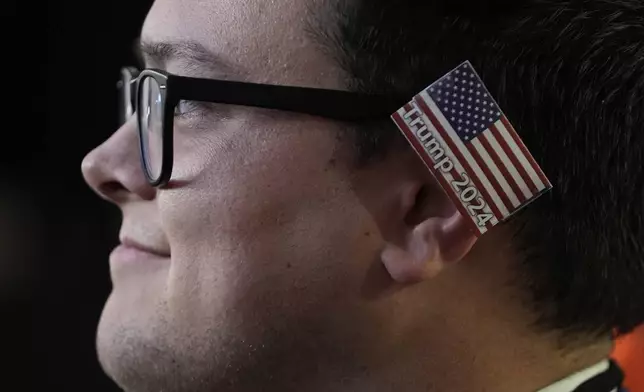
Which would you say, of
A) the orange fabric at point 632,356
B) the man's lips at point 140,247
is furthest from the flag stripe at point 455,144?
the orange fabric at point 632,356

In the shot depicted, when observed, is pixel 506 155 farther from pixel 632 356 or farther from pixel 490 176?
pixel 632 356

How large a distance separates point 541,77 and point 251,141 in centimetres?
32

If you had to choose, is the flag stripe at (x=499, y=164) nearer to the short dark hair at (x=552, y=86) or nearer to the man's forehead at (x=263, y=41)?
the short dark hair at (x=552, y=86)

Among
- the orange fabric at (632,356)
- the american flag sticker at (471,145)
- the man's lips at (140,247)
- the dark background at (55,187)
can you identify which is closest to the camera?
the american flag sticker at (471,145)

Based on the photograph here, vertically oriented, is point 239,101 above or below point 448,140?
above

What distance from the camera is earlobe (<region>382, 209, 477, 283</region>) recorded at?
89 cm

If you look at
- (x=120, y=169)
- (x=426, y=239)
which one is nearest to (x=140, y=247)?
(x=120, y=169)

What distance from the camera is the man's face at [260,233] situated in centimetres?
89

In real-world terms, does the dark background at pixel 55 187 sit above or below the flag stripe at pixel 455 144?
above

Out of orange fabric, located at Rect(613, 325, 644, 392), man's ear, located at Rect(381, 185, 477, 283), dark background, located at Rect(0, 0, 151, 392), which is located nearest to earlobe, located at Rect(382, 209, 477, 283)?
man's ear, located at Rect(381, 185, 477, 283)

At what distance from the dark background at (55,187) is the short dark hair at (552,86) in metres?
1.06

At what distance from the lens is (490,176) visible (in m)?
0.85

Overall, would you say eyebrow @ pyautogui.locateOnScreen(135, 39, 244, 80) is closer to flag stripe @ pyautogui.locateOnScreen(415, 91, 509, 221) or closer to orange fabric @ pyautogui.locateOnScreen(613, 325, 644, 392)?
flag stripe @ pyautogui.locateOnScreen(415, 91, 509, 221)

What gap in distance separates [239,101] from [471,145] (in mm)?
255
